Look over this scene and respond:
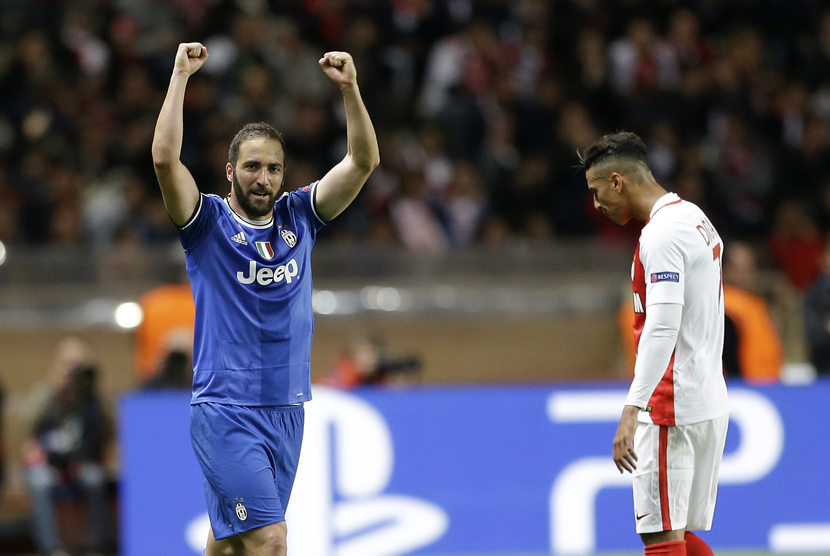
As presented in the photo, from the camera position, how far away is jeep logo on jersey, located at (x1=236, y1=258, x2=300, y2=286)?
4.63 meters

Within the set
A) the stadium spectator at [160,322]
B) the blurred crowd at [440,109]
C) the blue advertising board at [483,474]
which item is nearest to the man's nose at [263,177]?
the blue advertising board at [483,474]

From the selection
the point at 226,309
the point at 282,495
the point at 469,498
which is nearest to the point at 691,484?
the point at 282,495

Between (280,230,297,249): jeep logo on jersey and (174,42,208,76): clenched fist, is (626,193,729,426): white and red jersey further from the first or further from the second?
(174,42,208,76): clenched fist

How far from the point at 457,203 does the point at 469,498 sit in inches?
173

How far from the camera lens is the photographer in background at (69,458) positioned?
9.40 metres

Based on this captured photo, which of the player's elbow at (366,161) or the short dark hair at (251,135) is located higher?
the short dark hair at (251,135)

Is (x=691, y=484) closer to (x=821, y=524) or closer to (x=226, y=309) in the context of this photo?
(x=226, y=309)

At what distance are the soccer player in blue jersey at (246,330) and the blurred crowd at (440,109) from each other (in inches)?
261

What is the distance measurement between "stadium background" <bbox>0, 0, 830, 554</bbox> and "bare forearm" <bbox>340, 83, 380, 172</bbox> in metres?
5.80

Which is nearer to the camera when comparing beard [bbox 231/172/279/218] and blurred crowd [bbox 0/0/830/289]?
beard [bbox 231/172/279/218]

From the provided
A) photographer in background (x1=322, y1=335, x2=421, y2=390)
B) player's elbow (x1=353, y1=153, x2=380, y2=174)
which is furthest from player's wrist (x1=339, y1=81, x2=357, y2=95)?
photographer in background (x1=322, y1=335, x2=421, y2=390)

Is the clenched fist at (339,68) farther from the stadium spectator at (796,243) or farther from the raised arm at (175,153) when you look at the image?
the stadium spectator at (796,243)

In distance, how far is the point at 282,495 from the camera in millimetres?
4703

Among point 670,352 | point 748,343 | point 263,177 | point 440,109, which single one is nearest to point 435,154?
point 440,109
